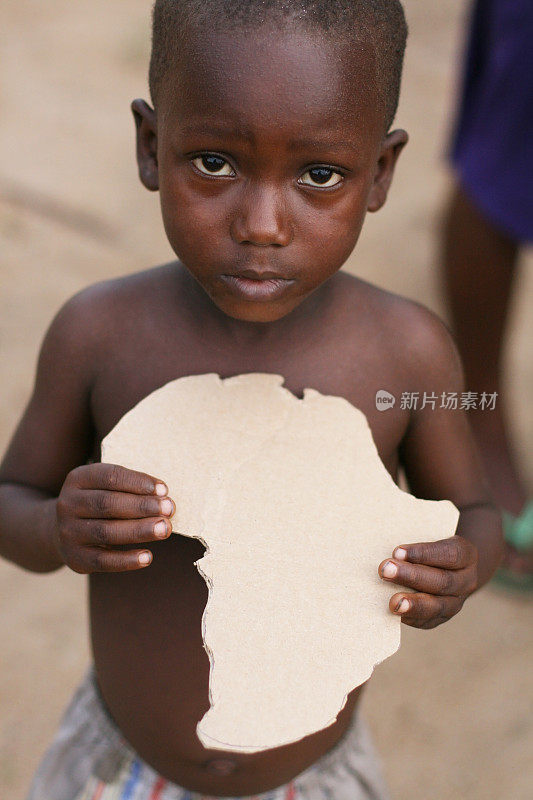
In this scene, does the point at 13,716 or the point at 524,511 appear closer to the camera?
the point at 13,716

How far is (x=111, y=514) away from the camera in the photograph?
97cm

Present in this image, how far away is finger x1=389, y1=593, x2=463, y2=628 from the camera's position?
96 cm

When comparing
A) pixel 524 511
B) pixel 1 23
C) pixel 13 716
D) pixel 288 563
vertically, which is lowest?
pixel 13 716

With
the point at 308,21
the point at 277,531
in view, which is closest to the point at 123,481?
the point at 277,531

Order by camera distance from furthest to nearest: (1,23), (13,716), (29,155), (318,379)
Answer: (1,23)
(29,155)
(13,716)
(318,379)

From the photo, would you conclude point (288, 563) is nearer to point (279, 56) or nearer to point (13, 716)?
point (279, 56)

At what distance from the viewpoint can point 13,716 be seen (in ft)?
6.43

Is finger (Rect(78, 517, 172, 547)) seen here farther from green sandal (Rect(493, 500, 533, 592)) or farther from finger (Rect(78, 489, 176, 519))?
green sandal (Rect(493, 500, 533, 592))

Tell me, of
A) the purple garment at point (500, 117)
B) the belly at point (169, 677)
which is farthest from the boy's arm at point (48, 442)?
the purple garment at point (500, 117)

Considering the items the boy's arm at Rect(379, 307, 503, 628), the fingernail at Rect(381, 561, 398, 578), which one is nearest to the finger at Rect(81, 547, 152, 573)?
the fingernail at Rect(381, 561, 398, 578)

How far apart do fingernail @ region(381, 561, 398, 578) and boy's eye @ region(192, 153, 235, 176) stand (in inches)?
16.4

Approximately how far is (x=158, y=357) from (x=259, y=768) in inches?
21.6

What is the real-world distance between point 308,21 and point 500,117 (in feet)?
4.38

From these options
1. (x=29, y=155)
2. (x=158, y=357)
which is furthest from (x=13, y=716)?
(x=29, y=155)
